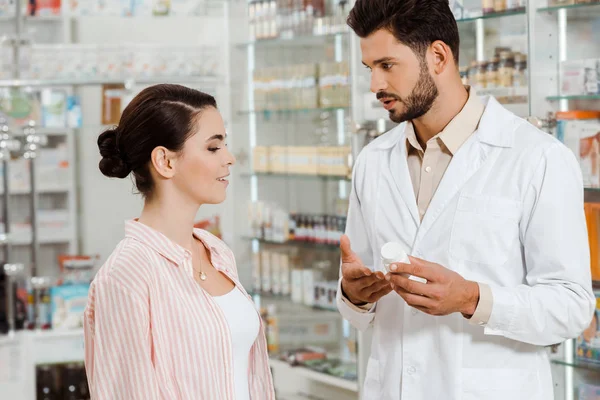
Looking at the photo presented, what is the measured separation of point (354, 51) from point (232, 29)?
121cm

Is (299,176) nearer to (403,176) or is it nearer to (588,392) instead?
(588,392)

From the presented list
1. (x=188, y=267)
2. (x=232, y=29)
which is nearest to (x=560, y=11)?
(x=188, y=267)

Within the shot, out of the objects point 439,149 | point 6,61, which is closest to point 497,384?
point 439,149

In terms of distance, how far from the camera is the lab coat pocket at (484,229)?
1.99m

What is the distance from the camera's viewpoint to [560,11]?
2984 millimetres

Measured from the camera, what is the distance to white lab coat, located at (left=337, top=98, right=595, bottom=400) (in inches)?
75.2

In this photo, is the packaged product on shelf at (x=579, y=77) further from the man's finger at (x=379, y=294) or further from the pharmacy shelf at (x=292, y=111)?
the pharmacy shelf at (x=292, y=111)

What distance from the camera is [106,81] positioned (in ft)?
15.8

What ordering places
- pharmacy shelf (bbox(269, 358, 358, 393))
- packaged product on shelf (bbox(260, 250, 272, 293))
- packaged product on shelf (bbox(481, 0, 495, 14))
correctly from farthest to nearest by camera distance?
packaged product on shelf (bbox(260, 250, 272, 293)) → pharmacy shelf (bbox(269, 358, 358, 393)) → packaged product on shelf (bbox(481, 0, 495, 14))

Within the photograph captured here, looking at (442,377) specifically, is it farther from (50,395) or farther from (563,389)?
(50,395)

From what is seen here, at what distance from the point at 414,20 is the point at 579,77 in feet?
3.48

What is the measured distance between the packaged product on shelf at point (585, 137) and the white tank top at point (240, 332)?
140 centimetres

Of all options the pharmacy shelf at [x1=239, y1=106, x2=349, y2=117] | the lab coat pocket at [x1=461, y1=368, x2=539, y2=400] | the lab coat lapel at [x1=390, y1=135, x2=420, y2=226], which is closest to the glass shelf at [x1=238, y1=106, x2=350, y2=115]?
the pharmacy shelf at [x1=239, y1=106, x2=349, y2=117]

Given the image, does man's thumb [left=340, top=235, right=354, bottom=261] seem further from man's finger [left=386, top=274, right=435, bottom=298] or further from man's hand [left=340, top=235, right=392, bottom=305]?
man's finger [left=386, top=274, right=435, bottom=298]
